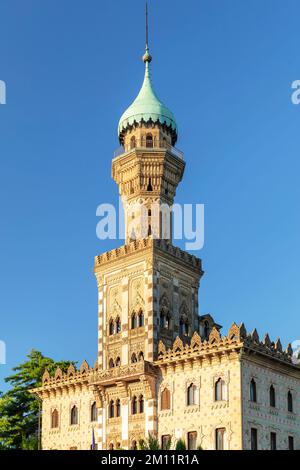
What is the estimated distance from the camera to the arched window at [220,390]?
60.4 metres

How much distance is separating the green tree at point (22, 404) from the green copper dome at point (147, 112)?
76.6ft

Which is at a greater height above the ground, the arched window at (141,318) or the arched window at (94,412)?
the arched window at (141,318)

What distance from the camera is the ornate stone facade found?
199 feet

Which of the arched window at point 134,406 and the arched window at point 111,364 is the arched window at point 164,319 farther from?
the arched window at point 134,406

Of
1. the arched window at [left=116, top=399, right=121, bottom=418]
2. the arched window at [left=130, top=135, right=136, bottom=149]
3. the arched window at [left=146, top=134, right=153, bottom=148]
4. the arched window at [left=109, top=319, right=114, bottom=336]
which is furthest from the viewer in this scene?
the arched window at [left=130, top=135, right=136, bottom=149]

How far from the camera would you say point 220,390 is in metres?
60.8

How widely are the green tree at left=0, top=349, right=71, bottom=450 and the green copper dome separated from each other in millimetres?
23355

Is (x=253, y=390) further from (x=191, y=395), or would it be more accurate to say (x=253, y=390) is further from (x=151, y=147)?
(x=151, y=147)

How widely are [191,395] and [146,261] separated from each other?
11.4m

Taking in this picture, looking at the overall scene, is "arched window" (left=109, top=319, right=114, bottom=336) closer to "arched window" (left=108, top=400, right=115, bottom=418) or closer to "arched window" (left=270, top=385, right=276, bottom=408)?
"arched window" (left=108, top=400, right=115, bottom=418)

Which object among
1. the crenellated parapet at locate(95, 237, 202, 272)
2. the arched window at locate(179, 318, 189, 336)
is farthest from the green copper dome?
the arched window at locate(179, 318, 189, 336)

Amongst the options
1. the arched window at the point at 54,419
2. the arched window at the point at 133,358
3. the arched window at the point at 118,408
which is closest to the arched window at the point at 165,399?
the arched window at the point at 133,358

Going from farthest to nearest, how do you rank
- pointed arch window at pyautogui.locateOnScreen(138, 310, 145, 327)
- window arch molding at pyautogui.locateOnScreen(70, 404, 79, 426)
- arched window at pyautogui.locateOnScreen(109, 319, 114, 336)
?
window arch molding at pyautogui.locateOnScreen(70, 404, 79, 426), arched window at pyautogui.locateOnScreen(109, 319, 114, 336), pointed arch window at pyautogui.locateOnScreen(138, 310, 145, 327)
